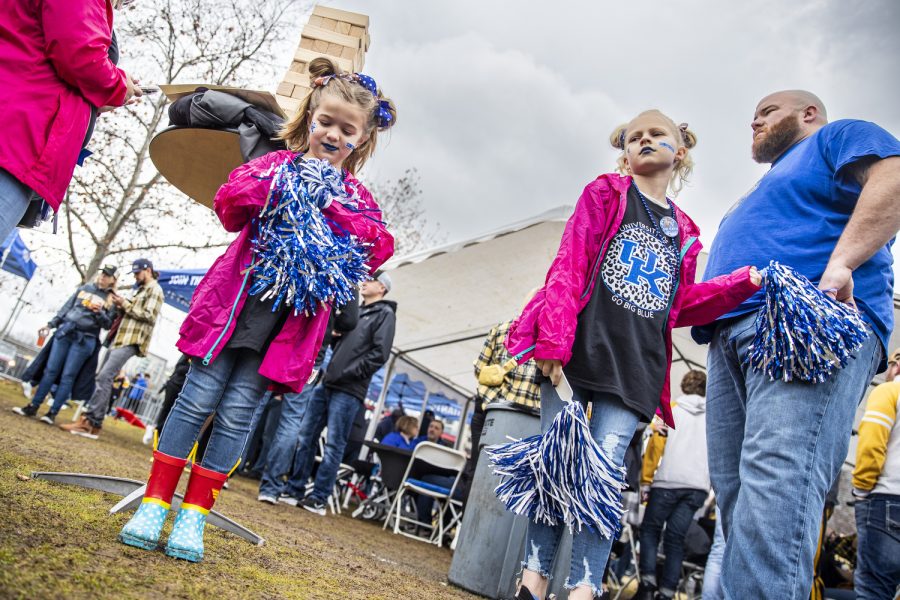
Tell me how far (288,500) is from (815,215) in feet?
16.5

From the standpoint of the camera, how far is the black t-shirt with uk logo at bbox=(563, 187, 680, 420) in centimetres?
217

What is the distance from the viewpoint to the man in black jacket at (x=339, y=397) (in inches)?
219

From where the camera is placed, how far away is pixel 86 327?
272 inches

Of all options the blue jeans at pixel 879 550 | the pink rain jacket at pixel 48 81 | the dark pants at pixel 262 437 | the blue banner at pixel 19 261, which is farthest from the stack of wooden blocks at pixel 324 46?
the blue banner at pixel 19 261

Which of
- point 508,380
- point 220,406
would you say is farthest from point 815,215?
point 508,380

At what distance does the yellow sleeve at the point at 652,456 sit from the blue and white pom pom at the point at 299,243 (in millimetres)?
4361

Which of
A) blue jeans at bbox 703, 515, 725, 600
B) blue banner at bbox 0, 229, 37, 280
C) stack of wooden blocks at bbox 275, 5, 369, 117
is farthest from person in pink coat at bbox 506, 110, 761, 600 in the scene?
blue banner at bbox 0, 229, 37, 280

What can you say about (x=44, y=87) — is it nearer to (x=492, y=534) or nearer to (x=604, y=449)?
(x=604, y=449)

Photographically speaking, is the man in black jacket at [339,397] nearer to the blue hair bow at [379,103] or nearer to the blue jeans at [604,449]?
the blue hair bow at [379,103]

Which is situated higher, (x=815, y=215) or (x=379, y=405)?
(x=815, y=215)

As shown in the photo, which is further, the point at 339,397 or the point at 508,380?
the point at 339,397

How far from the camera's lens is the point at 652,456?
223 inches

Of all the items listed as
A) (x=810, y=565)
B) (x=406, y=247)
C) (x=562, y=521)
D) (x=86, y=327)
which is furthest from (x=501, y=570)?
(x=406, y=247)

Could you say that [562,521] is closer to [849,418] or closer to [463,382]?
[849,418]
